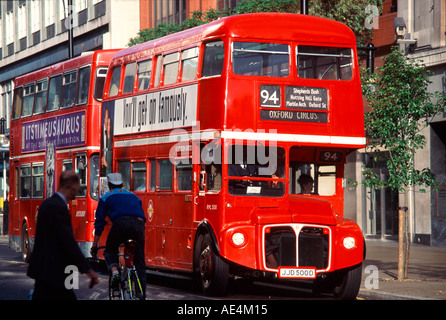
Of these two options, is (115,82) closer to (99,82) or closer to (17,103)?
(99,82)

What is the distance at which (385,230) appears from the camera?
3131cm

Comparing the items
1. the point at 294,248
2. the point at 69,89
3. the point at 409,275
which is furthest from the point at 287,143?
the point at 69,89

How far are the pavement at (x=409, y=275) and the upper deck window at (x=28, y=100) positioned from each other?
9627 mm

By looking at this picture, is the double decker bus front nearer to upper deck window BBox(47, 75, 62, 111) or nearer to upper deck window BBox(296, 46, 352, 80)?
upper deck window BBox(296, 46, 352, 80)

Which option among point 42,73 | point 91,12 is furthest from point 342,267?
point 91,12

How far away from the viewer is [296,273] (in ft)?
47.5

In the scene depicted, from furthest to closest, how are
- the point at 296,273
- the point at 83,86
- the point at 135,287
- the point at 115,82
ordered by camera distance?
the point at 83,86 < the point at 115,82 < the point at 296,273 < the point at 135,287

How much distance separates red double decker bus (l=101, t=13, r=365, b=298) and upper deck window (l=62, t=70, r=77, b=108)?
20.3 feet

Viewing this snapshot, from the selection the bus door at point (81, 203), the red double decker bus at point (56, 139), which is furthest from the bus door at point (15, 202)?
the bus door at point (81, 203)

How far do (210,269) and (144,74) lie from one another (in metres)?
4.88

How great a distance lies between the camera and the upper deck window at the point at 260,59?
1523 cm

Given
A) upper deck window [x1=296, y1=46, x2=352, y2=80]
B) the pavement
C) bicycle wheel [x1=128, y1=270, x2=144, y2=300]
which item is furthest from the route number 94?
bicycle wheel [x1=128, y1=270, x2=144, y2=300]
